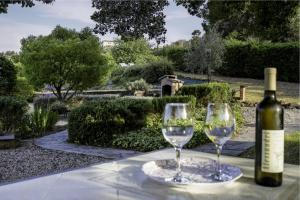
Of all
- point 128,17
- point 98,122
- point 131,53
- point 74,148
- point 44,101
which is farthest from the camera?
point 131,53

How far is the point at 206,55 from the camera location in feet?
23.4

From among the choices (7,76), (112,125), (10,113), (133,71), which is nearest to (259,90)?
(112,125)

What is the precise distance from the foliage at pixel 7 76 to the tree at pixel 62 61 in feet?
2.05

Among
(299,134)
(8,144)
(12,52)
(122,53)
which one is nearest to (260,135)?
(299,134)

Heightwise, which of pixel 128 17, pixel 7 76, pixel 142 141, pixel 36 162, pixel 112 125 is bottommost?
pixel 36 162

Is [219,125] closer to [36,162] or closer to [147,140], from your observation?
[36,162]

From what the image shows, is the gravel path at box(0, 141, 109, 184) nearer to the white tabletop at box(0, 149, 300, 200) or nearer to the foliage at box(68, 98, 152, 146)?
the foliage at box(68, 98, 152, 146)

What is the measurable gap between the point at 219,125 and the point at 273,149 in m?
0.13

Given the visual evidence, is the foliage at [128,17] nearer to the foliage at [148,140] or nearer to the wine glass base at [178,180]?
the foliage at [148,140]

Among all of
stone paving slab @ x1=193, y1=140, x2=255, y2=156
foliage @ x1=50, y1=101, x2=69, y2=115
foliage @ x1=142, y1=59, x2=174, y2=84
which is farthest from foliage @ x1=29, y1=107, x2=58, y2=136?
foliage @ x1=142, y1=59, x2=174, y2=84

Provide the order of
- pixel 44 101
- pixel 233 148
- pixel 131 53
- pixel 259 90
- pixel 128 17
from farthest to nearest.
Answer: pixel 131 53 < pixel 44 101 < pixel 259 90 < pixel 128 17 < pixel 233 148

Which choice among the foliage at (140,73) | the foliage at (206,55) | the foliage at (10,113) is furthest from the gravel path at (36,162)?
the foliage at (140,73)

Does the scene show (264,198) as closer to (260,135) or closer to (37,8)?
(260,135)

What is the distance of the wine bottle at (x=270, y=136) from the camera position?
764 millimetres
